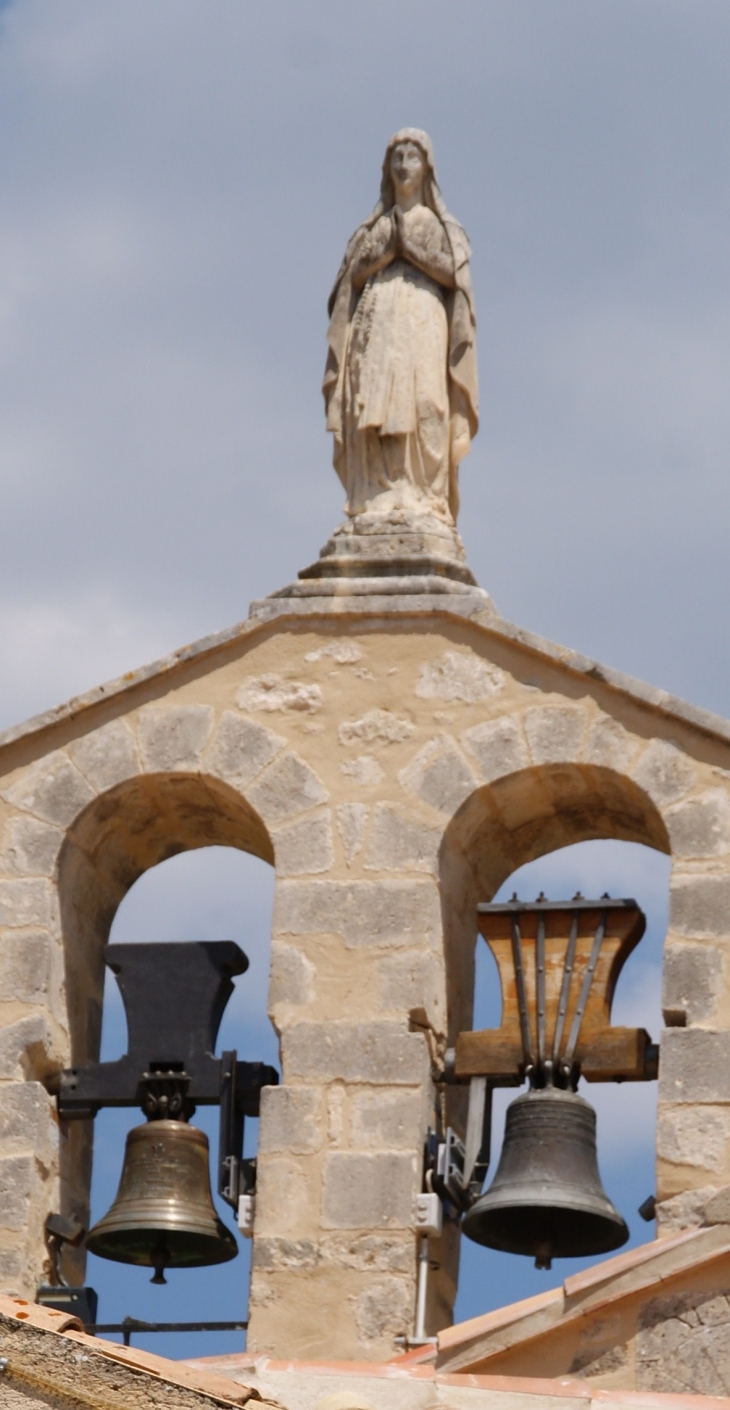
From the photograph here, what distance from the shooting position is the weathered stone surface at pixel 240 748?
11.9 meters

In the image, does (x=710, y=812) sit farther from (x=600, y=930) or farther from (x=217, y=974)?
(x=217, y=974)

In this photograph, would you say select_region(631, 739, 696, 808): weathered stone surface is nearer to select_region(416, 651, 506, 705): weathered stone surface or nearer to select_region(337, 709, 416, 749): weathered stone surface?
select_region(416, 651, 506, 705): weathered stone surface

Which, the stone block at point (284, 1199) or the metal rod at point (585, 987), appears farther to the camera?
the metal rod at point (585, 987)

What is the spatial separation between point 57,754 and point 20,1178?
155 centimetres

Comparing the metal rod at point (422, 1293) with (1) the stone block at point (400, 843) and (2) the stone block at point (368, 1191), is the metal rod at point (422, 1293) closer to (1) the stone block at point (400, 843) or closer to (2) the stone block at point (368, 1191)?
(2) the stone block at point (368, 1191)

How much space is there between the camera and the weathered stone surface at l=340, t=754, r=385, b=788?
1178cm

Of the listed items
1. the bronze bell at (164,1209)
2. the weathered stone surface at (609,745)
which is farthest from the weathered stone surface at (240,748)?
the bronze bell at (164,1209)

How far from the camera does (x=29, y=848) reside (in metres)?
12.0

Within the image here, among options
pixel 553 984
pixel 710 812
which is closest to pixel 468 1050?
pixel 553 984

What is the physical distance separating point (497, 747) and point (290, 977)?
1063mm

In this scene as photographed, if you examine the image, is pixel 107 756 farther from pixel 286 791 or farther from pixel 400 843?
pixel 400 843

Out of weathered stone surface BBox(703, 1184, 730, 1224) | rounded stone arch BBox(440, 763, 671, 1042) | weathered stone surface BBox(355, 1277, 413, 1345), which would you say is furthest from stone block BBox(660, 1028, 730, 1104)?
weathered stone surface BBox(355, 1277, 413, 1345)

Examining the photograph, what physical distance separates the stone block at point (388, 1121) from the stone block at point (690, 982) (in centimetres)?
87

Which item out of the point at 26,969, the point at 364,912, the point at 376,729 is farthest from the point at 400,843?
the point at 26,969
